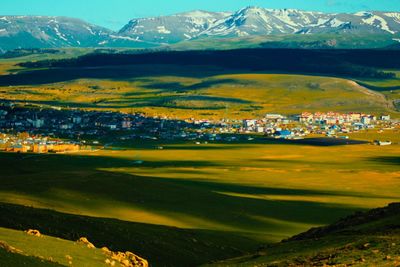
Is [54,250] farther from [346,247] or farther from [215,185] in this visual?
[215,185]

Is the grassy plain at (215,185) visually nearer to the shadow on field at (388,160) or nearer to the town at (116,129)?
the shadow on field at (388,160)

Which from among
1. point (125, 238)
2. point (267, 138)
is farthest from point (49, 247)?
point (267, 138)

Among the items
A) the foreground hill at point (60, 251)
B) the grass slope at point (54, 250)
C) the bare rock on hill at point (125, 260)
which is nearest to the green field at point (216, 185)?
the bare rock on hill at point (125, 260)

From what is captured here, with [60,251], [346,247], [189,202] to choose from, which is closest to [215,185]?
[189,202]

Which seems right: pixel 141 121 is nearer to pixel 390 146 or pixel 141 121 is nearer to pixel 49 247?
pixel 390 146

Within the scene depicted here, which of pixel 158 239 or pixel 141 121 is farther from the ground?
pixel 158 239

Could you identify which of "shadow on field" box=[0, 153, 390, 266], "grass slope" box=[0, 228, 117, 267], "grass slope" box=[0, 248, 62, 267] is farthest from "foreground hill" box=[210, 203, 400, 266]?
"grass slope" box=[0, 248, 62, 267]
